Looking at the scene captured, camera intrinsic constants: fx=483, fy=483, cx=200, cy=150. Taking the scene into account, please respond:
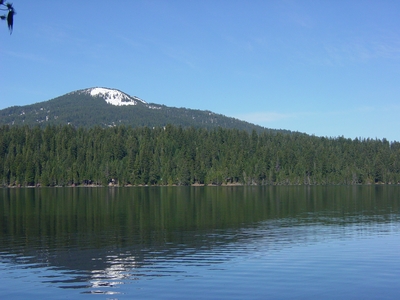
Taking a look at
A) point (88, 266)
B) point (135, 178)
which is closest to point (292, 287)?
point (88, 266)

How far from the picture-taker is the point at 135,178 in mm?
197750

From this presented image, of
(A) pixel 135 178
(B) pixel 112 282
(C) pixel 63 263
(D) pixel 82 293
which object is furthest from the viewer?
(A) pixel 135 178

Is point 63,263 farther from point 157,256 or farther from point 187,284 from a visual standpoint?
point 187,284

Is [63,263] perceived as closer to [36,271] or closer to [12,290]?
[36,271]

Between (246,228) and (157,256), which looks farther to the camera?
(246,228)

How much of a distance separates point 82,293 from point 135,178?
6880 inches

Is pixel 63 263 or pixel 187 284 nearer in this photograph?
pixel 187 284

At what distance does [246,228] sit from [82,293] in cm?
2543

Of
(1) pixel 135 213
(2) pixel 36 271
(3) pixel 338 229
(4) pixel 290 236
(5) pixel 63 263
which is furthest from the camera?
(1) pixel 135 213

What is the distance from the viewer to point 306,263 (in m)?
30.6

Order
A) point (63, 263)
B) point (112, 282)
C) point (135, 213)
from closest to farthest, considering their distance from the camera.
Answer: point (112, 282), point (63, 263), point (135, 213)

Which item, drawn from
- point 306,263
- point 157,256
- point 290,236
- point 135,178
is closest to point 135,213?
point 290,236

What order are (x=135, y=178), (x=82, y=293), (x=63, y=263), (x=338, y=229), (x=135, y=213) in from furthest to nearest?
(x=135, y=178) → (x=135, y=213) → (x=338, y=229) → (x=63, y=263) → (x=82, y=293)

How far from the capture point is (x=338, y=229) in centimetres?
4700
